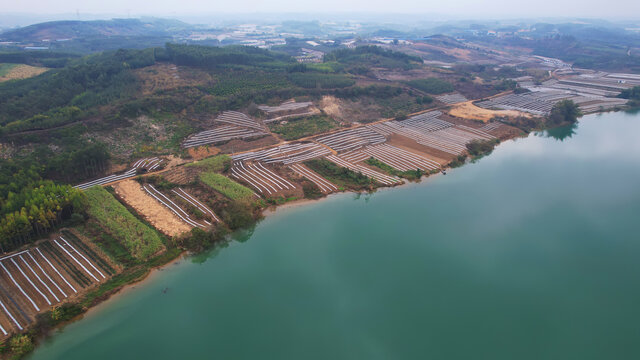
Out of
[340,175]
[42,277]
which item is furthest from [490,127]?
[42,277]

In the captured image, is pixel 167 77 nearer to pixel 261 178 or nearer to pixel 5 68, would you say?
pixel 5 68

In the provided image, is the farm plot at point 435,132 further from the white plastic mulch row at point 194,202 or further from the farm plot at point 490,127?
the white plastic mulch row at point 194,202

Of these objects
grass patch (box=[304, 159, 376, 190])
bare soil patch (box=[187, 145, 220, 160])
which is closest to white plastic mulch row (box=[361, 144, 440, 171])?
grass patch (box=[304, 159, 376, 190])

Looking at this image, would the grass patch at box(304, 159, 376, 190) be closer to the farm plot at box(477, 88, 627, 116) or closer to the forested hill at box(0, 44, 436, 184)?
the forested hill at box(0, 44, 436, 184)

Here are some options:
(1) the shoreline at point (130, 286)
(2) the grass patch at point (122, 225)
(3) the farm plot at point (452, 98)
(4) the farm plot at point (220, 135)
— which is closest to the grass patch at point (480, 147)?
(3) the farm plot at point (452, 98)

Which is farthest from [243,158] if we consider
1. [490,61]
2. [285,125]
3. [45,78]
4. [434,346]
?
[490,61]

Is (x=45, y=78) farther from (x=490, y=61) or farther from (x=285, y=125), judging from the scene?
(x=490, y=61)
